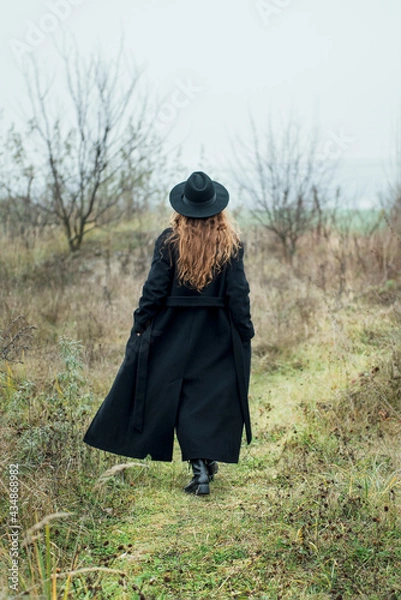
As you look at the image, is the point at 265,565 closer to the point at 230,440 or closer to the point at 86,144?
the point at 230,440

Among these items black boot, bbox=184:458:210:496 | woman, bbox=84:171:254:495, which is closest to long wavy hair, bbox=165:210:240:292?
woman, bbox=84:171:254:495

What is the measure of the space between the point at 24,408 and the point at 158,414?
1.03m

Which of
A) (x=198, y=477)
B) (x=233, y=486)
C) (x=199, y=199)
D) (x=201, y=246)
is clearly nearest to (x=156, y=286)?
(x=201, y=246)

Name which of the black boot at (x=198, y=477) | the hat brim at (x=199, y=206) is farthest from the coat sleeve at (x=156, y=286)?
the black boot at (x=198, y=477)

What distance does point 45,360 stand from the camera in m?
6.35

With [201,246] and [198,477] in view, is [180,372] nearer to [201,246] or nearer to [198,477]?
[198,477]

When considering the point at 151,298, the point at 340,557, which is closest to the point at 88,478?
the point at 151,298

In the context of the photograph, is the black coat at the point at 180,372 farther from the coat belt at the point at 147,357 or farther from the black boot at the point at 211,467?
the black boot at the point at 211,467

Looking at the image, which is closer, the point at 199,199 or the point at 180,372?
the point at 199,199

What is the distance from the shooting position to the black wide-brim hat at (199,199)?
4406 millimetres

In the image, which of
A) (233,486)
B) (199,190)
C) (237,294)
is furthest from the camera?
(233,486)

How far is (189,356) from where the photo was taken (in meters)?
4.54

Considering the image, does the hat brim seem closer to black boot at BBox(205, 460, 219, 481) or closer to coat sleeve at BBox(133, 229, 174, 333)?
coat sleeve at BBox(133, 229, 174, 333)

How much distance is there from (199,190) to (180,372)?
1.21 m
